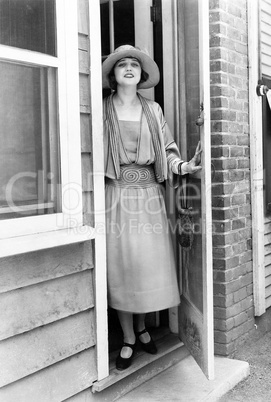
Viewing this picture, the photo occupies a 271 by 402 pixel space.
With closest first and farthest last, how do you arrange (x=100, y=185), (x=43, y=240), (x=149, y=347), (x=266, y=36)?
(x=43, y=240), (x=100, y=185), (x=149, y=347), (x=266, y=36)

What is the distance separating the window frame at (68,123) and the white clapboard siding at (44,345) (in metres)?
0.43

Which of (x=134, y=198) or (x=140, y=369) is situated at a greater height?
(x=134, y=198)

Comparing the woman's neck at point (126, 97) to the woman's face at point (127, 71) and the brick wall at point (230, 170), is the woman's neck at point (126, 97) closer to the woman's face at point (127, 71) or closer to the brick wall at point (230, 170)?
the woman's face at point (127, 71)

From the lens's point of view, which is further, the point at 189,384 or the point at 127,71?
the point at 189,384

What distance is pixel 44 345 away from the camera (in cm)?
228

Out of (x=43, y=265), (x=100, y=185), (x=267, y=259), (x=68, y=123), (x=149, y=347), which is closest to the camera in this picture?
(x=43, y=265)

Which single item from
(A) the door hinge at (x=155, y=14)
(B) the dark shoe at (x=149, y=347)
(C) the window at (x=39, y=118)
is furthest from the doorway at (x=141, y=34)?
(C) the window at (x=39, y=118)

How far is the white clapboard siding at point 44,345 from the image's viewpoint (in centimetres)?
212

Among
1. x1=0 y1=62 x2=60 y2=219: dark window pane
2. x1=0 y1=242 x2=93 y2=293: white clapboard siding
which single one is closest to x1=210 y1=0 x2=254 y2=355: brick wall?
x1=0 y1=242 x2=93 y2=293: white clapboard siding

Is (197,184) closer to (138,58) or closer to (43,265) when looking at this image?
(138,58)

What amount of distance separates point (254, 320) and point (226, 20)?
222 cm

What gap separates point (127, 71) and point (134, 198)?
0.72 metres

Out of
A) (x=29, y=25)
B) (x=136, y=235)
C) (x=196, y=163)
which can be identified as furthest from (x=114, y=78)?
(x=136, y=235)

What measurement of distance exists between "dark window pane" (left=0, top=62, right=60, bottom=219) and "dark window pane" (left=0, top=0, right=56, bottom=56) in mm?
100
